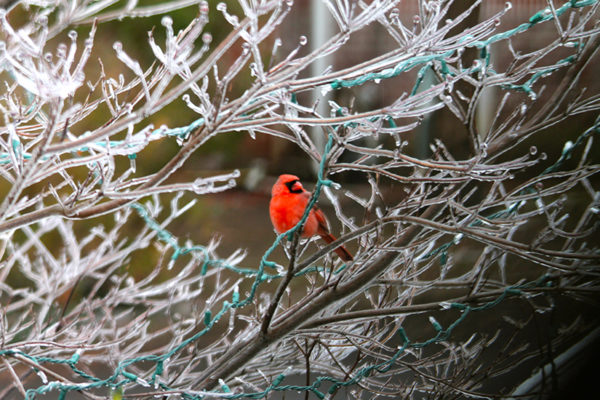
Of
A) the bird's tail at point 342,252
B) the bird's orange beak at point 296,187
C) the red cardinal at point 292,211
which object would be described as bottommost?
the bird's tail at point 342,252

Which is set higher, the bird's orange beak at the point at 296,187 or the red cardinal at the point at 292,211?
the bird's orange beak at the point at 296,187

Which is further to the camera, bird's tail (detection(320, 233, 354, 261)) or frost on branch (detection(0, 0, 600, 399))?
bird's tail (detection(320, 233, 354, 261))

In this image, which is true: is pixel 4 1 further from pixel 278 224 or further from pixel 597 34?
pixel 597 34

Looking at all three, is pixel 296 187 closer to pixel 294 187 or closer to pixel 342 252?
pixel 294 187

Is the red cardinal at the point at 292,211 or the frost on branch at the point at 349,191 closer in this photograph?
the frost on branch at the point at 349,191

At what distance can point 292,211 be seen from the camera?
3.59ft

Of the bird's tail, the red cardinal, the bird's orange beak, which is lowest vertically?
the bird's tail

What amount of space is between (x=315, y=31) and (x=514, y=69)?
284 centimetres

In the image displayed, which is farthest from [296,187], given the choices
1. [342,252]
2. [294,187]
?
[342,252]

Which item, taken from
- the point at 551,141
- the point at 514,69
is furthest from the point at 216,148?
the point at 514,69

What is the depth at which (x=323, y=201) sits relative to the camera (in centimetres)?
358

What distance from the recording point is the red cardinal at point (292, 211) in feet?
3.55

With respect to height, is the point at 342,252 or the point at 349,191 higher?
the point at 349,191

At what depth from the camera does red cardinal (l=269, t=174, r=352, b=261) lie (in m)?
1.08
